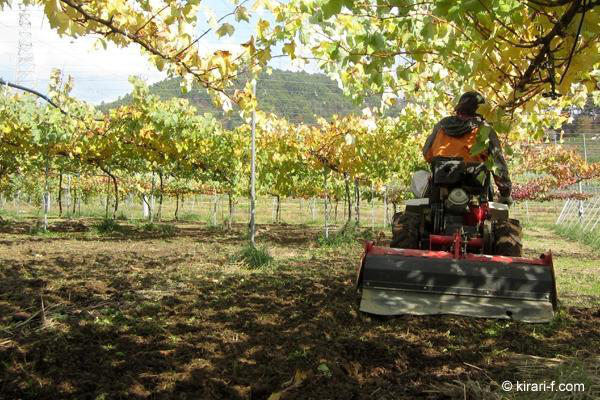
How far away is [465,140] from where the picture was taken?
481cm

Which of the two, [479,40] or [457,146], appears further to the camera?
[457,146]

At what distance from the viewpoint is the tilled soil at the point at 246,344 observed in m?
3.02

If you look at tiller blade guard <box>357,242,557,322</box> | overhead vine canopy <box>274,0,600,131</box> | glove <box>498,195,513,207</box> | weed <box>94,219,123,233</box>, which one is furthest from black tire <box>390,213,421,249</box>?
weed <box>94,219,123,233</box>

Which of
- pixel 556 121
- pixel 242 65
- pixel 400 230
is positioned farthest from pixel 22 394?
pixel 556 121

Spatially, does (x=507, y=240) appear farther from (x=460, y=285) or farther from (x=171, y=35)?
(x=171, y=35)

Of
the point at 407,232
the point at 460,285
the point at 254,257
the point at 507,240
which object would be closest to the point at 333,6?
the point at 460,285

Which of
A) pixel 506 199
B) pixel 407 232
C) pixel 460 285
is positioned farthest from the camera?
pixel 407 232

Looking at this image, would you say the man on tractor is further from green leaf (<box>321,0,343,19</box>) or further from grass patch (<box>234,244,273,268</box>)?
grass patch (<box>234,244,273,268</box>)

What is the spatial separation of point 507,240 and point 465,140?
1.00 m

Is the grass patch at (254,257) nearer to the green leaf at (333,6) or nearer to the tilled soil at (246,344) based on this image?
the tilled soil at (246,344)

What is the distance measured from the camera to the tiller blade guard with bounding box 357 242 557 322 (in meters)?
4.46

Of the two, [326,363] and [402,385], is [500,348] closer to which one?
[402,385]

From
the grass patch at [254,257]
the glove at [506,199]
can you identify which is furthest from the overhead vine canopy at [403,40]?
the grass patch at [254,257]

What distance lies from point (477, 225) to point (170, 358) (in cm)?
310
